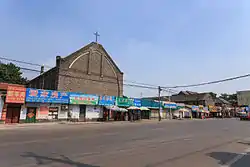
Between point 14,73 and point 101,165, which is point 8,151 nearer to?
point 101,165

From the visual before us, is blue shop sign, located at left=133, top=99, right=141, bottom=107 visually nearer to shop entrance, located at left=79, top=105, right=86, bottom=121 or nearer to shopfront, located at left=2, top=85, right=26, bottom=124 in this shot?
shop entrance, located at left=79, top=105, right=86, bottom=121

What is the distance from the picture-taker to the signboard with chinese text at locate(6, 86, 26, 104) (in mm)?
24922

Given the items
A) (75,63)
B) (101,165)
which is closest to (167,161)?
(101,165)

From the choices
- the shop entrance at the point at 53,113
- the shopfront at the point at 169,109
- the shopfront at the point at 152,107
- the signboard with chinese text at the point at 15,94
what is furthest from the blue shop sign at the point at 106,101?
the shopfront at the point at 169,109

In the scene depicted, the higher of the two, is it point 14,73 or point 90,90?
point 14,73

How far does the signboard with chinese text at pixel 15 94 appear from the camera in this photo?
2492 centimetres

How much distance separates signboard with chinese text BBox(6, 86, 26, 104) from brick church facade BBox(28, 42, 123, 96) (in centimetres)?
891

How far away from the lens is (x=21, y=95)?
26016 mm

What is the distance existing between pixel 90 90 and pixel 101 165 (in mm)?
33284

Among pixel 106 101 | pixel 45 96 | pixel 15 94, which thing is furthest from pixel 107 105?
pixel 15 94

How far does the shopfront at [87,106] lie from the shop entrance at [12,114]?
7.15 metres

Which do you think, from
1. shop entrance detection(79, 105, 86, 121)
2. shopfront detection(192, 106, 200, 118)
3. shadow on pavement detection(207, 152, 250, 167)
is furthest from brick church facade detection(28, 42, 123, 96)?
shadow on pavement detection(207, 152, 250, 167)

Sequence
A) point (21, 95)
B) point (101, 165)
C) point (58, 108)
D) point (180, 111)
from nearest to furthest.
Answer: point (101, 165) → point (21, 95) → point (58, 108) → point (180, 111)

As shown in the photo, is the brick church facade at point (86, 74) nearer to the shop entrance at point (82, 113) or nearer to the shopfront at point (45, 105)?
the shop entrance at point (82, 113)
